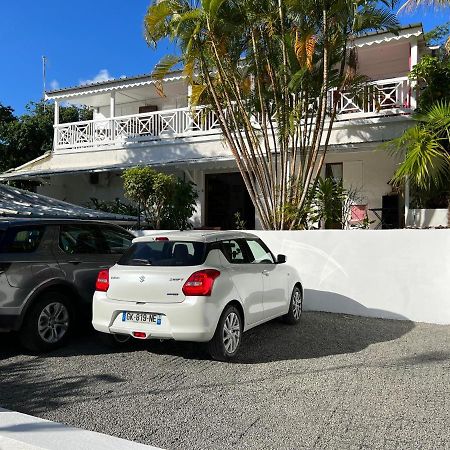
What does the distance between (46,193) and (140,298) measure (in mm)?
14718

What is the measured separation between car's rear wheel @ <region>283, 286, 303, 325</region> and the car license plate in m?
2.59

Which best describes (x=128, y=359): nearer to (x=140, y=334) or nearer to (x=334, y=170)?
(x=140, y=334)

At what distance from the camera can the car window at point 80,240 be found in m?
6.12

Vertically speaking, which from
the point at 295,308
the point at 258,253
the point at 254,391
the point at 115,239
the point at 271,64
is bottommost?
the point at 254,391

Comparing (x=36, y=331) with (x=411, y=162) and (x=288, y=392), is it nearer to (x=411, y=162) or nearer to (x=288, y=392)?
(x=288, y=392)

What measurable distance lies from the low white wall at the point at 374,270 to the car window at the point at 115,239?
9.25ft

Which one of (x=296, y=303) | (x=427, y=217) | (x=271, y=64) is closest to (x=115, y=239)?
(x=296, y=303)

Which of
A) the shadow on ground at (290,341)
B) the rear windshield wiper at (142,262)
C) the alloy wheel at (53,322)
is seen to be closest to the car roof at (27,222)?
the alloy wheel at (53,322)

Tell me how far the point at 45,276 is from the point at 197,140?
980 centimetres

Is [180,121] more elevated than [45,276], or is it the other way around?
[180,121]

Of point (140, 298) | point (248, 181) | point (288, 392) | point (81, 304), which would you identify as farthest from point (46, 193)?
point (288, 392)

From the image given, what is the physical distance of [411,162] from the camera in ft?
28.5

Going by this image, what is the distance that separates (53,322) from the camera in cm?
577

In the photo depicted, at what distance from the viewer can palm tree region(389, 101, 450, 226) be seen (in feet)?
28.5
